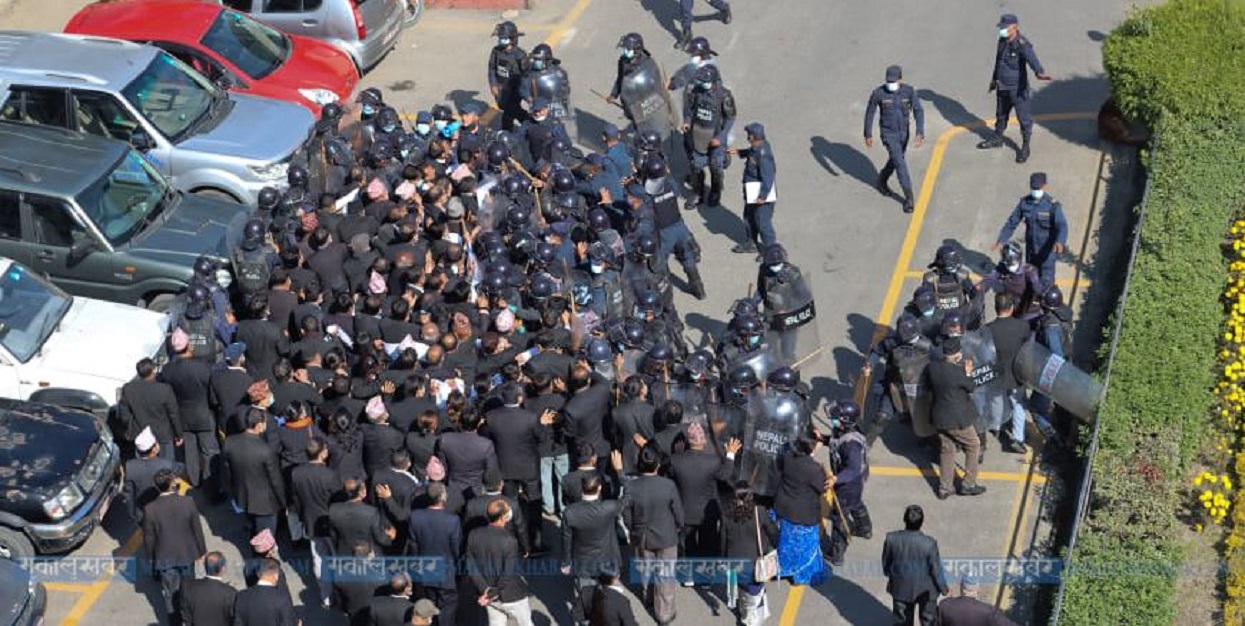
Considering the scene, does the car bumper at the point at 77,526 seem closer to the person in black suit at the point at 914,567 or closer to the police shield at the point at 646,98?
the person in black suit at the point at 914,567

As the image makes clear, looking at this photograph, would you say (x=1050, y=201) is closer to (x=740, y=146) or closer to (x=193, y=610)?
(x=740, y=146)

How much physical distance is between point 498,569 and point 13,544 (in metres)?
4.55

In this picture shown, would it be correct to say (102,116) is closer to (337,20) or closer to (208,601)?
(337,20)

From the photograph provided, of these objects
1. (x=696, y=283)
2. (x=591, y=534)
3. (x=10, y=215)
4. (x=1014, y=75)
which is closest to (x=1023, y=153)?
(x=1014, y=75)

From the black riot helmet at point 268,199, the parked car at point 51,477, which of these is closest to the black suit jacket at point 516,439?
the parked car at point 51,477

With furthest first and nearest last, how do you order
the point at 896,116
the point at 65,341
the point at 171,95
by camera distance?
the point at 171,95, the point at 896,116, the point at 65,341

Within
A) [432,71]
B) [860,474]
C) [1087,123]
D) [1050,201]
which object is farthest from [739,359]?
[432,71]

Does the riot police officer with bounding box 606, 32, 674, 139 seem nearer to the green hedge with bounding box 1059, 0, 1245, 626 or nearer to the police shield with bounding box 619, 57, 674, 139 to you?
the police shield with bounding box 619, 57, 674, 139

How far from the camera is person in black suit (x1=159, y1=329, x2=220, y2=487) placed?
15.3 m

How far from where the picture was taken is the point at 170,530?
45.0ft

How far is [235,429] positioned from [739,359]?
440 centimetres

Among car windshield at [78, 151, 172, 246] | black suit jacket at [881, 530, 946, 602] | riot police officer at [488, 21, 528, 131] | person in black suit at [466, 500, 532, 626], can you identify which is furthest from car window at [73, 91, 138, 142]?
black suit jacket at [881, 530, 946, 602]

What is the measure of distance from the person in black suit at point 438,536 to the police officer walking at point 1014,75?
9640 millimetres

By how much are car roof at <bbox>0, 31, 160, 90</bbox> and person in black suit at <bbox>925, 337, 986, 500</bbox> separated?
10046 mm
